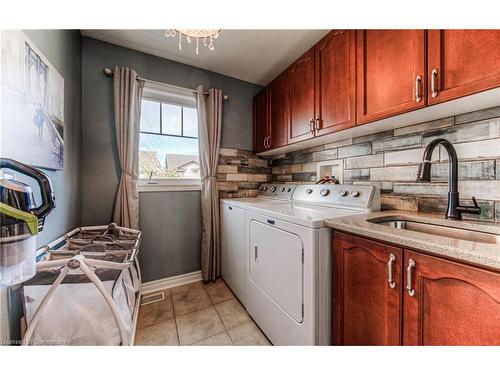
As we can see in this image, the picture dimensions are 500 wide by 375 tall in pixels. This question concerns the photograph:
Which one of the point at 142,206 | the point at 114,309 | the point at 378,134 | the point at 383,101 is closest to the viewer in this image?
the point at 114,309

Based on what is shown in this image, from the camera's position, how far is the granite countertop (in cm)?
56

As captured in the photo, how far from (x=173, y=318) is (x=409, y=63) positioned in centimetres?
243

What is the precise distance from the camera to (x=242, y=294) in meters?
1.74

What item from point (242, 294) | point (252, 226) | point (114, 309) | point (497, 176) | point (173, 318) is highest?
point (497, 176)

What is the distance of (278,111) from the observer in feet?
6.92

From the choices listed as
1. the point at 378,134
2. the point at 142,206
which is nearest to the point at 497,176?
the point at 378,134

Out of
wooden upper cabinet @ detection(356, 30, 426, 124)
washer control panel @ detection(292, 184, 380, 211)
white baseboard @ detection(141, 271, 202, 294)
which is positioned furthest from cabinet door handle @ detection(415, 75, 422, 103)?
white baseboard @ detection(141, 271, 202, 294)

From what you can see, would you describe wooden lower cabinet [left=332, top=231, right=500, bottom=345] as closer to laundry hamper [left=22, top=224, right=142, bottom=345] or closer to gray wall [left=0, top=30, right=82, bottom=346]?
laundry hamper [left=22, top=224, right=142, bottom=345]

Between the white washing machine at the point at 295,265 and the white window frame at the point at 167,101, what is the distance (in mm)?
955

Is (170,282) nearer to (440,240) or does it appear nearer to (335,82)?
(440,240)

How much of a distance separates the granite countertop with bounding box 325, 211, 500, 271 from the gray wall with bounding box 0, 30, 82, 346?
61.3 inches

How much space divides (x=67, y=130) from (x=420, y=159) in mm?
2554

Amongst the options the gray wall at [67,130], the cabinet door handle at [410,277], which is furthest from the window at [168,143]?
the cabinet door handle at [410,277]
